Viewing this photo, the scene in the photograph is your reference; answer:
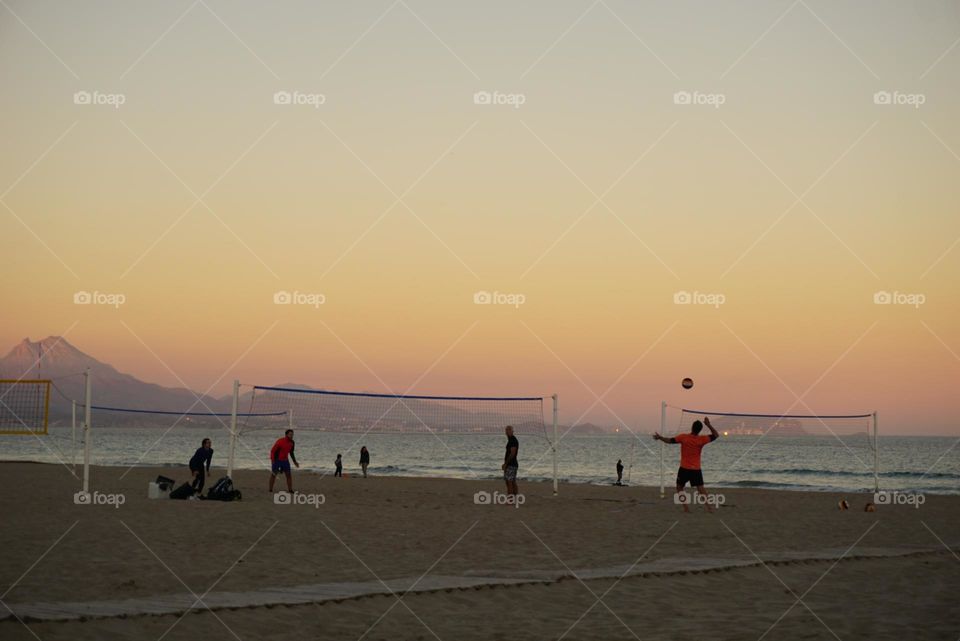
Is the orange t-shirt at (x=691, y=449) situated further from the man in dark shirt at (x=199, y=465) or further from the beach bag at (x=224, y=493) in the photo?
the man in dark shirt at (x=199, y=465)

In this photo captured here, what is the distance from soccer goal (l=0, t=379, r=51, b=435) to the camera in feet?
77.8

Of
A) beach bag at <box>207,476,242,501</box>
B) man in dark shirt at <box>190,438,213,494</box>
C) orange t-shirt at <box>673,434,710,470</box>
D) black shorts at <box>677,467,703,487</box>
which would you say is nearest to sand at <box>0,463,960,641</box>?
black shorts at <box>677,467,703,487</box>

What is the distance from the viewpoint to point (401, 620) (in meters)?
7.82

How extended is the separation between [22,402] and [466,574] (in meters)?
18.1

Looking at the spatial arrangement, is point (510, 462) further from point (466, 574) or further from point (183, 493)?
point (466, 574)

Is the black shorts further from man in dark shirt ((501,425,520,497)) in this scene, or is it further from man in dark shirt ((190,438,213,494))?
man in dark shirt ((190,438,213,494))

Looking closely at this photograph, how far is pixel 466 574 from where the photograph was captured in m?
10.1

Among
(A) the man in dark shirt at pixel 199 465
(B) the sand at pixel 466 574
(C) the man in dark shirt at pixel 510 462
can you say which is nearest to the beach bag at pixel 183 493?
(A) the man in dark shirt at pixel 199 465

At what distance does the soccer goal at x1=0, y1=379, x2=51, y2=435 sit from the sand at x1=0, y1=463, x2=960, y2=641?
732cm

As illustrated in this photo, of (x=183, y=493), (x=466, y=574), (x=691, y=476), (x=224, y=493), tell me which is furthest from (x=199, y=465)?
(x=466, y=574)

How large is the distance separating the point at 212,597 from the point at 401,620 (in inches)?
68.0

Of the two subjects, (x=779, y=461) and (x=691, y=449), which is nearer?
(x=691, y=449)

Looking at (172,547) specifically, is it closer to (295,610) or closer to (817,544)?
(295,610)

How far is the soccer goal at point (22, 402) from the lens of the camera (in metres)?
23.7
